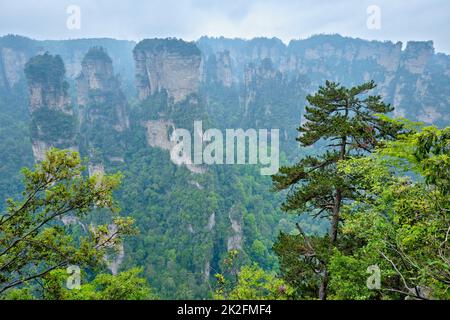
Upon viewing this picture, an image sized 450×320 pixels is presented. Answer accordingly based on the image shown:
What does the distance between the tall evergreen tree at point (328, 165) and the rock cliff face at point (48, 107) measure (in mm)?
61859

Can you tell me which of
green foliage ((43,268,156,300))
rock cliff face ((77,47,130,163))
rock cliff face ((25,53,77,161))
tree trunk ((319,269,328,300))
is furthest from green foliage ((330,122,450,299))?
rock cliff face ((77,47,130,163))

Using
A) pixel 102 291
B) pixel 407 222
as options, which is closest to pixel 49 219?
pixel 102 291

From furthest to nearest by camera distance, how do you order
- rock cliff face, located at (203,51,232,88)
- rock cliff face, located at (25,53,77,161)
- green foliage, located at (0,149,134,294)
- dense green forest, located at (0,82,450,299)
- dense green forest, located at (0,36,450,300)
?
rock cliff face, located at (203,51,232,88)
rock cliff face, located at (25,53,77,161)
green foliage, located at (0,149,134,294)
dense green forest, located at (0,36,450,300)
dense green forest, located at (0,82,450,299)

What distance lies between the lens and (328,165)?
41.8ft

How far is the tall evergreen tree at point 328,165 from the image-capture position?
37.2ft

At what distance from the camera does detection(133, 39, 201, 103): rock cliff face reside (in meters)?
82.1

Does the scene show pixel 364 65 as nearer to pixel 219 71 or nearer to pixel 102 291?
pixel 219 71

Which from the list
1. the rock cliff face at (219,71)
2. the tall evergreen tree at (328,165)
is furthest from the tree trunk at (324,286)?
the rock cliff face at (219,71)

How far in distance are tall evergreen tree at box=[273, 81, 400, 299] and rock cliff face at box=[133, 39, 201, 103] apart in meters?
70.4

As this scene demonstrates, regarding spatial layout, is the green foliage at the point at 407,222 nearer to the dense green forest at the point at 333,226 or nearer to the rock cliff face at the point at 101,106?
the dense green forest at the point at 333,226

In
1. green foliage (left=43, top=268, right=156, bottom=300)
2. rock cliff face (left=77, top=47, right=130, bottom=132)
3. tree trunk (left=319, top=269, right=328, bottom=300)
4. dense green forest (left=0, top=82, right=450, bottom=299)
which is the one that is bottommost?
tree trunk (left=319, top=269, right=328, bottom=300)

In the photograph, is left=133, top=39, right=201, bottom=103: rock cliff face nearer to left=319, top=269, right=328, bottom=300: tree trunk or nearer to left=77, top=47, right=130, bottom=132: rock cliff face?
left=77, top=47, right=130, bottom=132: rock cliff face

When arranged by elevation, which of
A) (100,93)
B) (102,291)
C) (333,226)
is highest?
(100,93)

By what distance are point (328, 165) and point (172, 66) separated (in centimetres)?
7485
